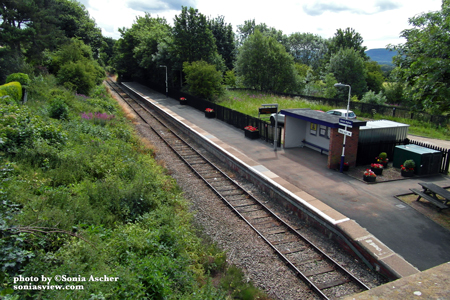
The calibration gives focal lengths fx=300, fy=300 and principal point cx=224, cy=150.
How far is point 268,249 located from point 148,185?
484 cm

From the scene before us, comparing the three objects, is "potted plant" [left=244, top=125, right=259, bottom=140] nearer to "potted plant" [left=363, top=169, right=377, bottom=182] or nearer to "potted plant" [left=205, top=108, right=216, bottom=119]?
"potted plant" [left=205, top=108, right=216, bottom=119]

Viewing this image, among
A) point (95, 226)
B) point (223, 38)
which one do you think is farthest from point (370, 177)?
point (223, 38)

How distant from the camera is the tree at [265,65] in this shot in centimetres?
4944

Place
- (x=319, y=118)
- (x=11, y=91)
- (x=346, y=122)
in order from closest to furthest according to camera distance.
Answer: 1. (x=346, y=122)
2. (x=319, y=118)
3. (x=11, y=91)

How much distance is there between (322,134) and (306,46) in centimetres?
11999

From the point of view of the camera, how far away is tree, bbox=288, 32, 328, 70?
123125 millimetres

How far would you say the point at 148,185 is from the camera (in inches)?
436

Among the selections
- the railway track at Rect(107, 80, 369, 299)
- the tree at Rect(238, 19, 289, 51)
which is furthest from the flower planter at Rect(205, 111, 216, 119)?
the tree at Rect(238, 19, 289, 51)

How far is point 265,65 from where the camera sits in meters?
50.1

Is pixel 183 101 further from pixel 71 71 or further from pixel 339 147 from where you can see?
pixel 339 147

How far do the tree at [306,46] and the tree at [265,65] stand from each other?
2983 inches

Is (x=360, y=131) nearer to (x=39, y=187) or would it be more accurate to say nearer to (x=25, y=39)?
(x=39, y=187)

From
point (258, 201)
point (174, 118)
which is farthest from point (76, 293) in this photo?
point (174, 118)

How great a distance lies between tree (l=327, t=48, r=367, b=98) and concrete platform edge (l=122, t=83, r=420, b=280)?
39953mm
